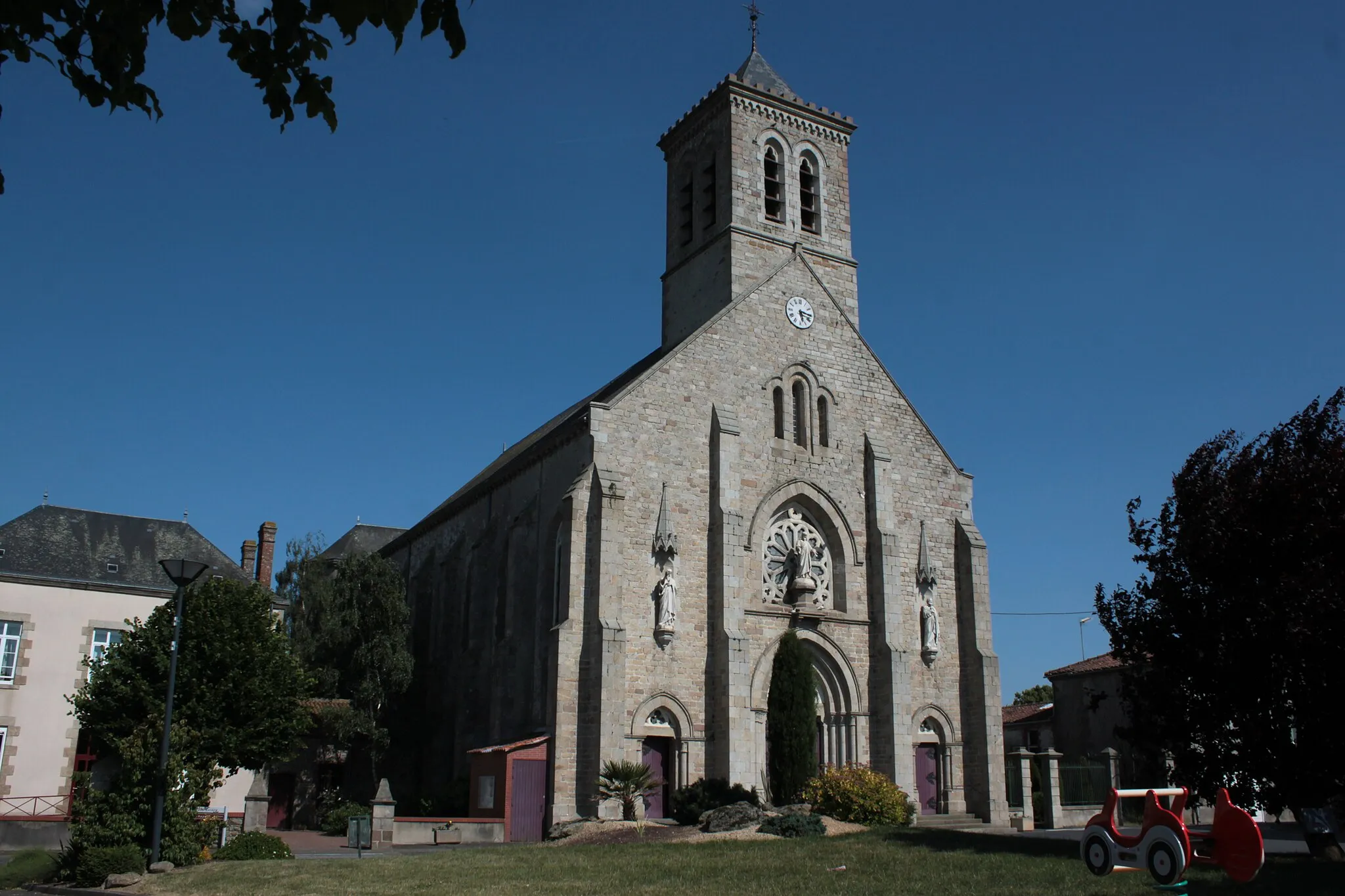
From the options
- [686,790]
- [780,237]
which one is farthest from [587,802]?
[780,237]

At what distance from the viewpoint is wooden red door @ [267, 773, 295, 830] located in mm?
32844

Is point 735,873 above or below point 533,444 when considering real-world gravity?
below

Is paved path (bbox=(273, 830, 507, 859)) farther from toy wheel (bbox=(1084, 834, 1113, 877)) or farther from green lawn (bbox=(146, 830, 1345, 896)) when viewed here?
toy wheel (bbox=(1084, 834, 1113, 877))

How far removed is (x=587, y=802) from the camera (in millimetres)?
23578

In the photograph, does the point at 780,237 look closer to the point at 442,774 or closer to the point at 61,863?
the point at 442,774

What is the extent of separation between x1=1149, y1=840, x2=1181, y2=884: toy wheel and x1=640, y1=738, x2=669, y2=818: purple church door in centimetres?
1402

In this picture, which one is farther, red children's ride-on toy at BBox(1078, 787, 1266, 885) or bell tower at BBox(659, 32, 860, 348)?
bell tower at BBox(659, 32, 860, 348)

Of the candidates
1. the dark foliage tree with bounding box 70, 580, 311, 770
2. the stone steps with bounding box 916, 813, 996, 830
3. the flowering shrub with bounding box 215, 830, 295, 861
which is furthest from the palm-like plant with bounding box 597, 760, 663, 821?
the dark foliage tree with bounding box 70, 580, 311, 770

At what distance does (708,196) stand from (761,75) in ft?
15.4

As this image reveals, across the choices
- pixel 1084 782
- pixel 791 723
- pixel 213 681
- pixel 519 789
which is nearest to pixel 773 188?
pixel 791 723

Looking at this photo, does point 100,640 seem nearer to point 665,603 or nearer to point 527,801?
point 527,801

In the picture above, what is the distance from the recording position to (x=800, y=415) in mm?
29062

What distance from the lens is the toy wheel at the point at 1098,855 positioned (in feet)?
40.5

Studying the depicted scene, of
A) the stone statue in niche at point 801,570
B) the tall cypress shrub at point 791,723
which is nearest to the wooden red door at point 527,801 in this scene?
the tall cypress shrub at point 791,723
